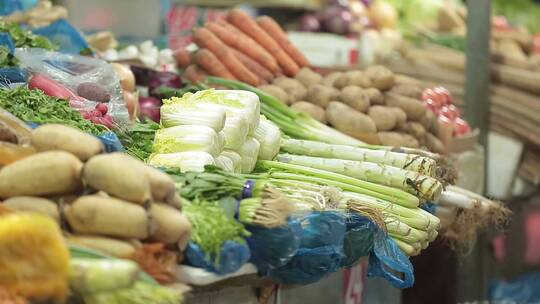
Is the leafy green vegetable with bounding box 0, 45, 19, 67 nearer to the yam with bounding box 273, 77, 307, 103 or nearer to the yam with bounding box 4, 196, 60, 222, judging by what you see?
the yam with bounding box 4, 196, 60, 222

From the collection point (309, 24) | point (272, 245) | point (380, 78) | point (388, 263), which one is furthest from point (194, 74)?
point (309, 24)

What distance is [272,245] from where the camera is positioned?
2.61m

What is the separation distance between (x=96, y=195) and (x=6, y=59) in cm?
162

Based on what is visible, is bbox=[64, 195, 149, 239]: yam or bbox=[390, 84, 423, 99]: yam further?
bbox=[390, 84, 423, 99]: yam

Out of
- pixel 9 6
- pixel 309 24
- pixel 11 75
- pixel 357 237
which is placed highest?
pixel 11 75

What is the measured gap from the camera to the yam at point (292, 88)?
501 centimetres

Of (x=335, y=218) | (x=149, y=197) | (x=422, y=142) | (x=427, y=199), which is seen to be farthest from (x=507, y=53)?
(x=149, y=197)

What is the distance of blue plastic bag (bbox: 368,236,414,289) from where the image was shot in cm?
320

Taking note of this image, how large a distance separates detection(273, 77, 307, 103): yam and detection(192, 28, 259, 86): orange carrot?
0.14 metres

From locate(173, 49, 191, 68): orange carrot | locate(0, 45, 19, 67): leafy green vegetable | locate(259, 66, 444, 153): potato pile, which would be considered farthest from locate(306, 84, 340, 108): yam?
locate(0, 45, 19, 67): leafy green vegetable

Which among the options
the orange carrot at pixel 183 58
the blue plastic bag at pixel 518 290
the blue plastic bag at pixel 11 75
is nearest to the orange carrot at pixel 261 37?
the orange carrot at pixel 183 58

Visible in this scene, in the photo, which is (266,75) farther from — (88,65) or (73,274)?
(73,274)

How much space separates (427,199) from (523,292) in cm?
415

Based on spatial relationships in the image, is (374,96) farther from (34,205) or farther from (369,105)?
(34,205)
